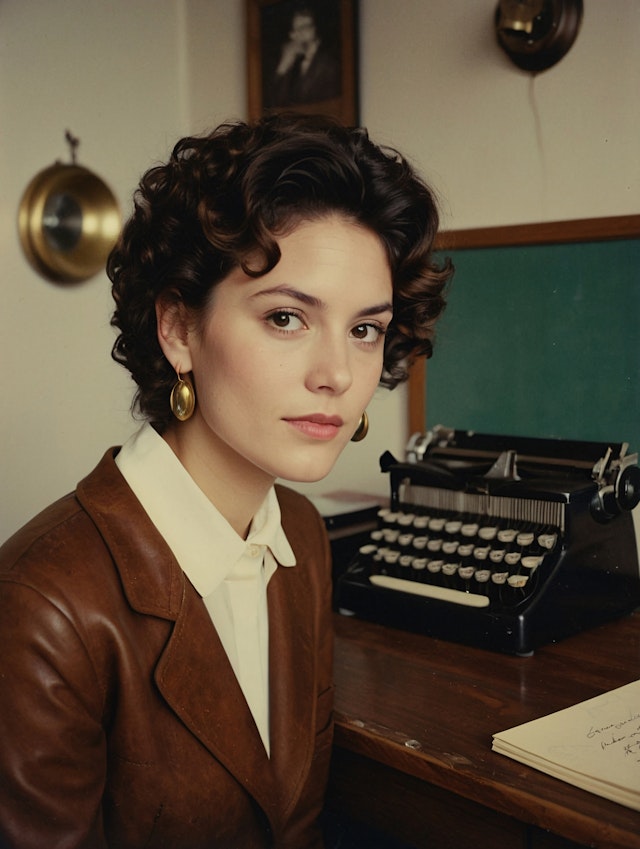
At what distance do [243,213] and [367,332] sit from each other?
274 mm

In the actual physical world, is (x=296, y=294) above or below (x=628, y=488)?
above

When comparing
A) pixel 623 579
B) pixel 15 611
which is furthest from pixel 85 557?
pixel 623 579

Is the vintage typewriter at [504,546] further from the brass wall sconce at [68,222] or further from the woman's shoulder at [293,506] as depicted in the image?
the brass wall sconce at [68,222]

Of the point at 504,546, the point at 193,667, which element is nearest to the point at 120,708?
the point at 193,667

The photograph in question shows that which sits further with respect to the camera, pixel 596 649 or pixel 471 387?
pixel 471 387

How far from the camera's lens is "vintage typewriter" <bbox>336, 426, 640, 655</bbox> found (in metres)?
1.63

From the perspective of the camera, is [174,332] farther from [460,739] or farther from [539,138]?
[539,138]

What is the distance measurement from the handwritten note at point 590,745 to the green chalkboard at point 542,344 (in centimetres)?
84

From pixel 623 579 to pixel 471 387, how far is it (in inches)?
26.9

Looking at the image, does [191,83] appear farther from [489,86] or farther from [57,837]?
[57,837]

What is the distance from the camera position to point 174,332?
4.60ft

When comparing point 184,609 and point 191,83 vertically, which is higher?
point 191,83

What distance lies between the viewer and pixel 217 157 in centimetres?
134

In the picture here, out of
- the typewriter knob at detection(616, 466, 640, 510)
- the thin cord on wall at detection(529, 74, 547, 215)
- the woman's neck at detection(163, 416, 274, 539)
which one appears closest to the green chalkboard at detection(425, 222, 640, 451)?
the thin cord on wall at detection(529, 74, 547, 215)
